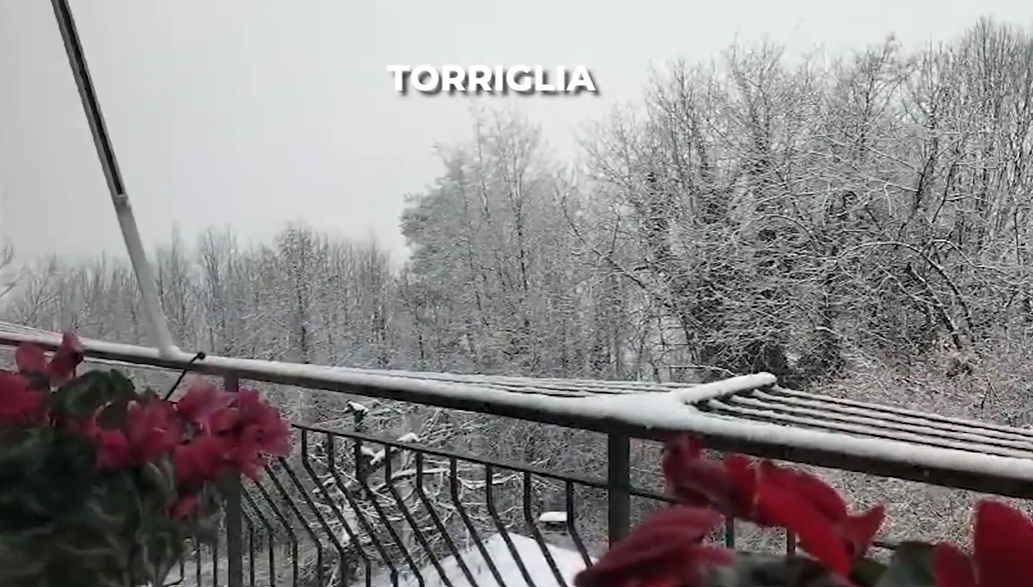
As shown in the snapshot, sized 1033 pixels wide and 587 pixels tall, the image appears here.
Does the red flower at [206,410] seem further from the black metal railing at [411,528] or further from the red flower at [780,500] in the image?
the red flower at [780,500]

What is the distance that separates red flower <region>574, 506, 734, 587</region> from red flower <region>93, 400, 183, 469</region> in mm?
433

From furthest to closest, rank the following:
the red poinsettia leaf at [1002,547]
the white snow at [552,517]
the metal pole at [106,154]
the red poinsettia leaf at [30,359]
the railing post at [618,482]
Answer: the metal pole at [106,154], the white snow at [552,517], the railing post at [618,482], the red poinsettia leaf at [30,359], the red poinsettia leaf at [1002,547]

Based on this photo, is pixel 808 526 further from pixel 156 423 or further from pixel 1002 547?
pixel 156 423

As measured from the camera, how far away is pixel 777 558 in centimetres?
26

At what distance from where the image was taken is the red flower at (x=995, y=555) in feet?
0.71

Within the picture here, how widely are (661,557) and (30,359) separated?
2.05ft

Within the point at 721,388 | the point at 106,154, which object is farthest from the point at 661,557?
the point at 106,154

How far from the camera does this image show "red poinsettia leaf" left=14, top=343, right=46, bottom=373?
0.68m

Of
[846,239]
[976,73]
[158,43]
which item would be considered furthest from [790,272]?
[158,43]

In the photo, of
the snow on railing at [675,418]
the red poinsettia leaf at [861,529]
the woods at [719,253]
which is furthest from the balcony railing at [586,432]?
the woods at [719,253]

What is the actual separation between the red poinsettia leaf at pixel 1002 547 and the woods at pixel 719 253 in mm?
3726

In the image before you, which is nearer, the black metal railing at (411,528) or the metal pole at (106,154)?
the black metal railing at (411,528)

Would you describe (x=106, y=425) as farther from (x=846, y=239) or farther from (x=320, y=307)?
(x=846, y=239)

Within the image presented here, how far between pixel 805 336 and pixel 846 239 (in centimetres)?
73
